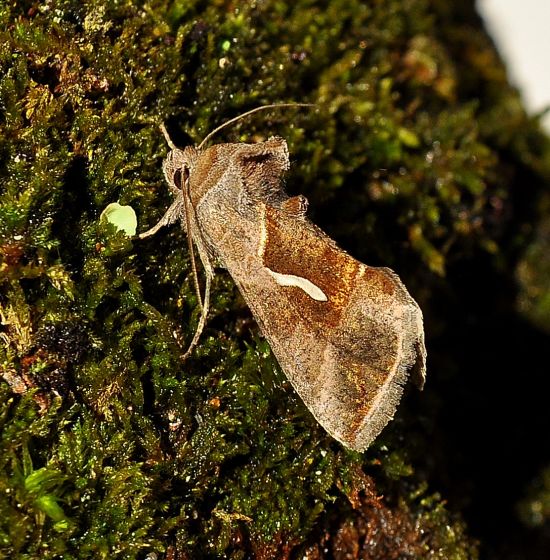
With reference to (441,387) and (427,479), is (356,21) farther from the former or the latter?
(427,479)

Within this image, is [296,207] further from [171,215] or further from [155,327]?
[155,327]

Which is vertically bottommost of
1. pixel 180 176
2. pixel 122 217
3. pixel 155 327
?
pixel 155 327

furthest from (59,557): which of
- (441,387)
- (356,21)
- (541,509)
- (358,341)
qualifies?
(541,509)

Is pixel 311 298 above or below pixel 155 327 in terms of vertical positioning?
above

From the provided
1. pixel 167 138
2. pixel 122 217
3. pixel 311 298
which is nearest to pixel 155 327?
pixel 122 217

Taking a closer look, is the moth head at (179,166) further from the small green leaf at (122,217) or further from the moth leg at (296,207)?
the moth leg at (296,207)

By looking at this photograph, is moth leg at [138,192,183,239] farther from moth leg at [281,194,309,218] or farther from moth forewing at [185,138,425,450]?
moth leg at [281,194,309,218]
